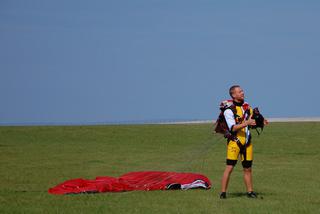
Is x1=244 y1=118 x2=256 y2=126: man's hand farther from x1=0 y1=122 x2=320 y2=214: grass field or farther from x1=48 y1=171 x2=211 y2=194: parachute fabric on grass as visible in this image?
x1=48 y1=171 x2=211 y2=194: parachute fabric on grass

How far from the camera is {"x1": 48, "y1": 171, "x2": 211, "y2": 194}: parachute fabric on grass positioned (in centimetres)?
1474

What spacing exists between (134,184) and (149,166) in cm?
773

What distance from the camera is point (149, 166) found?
23.2 m

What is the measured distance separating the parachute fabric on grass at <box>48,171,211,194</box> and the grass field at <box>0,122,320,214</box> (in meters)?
0.41

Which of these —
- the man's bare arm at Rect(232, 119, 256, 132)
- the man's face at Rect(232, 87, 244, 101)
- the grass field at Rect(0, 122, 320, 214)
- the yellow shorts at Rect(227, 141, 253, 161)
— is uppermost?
the man's face at Rect(232, 87, 244, 101)

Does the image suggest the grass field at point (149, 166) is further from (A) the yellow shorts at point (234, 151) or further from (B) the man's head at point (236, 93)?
(B) the man's head at point (236, 93)

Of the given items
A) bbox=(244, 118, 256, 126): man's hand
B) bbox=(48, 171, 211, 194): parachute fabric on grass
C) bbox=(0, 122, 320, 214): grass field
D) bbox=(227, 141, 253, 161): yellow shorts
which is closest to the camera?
bbox=(0, 122, 320, 214): grass field

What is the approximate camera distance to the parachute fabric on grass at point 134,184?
1474cm

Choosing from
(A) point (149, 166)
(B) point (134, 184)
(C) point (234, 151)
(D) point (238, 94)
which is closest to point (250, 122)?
(D) point (238, 94)

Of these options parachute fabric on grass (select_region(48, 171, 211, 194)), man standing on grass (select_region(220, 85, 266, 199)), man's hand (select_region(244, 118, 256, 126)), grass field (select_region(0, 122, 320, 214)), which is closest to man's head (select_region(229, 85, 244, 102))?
man standing on grass (select_region(220, 85, 266, 199))

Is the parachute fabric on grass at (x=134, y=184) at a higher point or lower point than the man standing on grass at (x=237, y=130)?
lower

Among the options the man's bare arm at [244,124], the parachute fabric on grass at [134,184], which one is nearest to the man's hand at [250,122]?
the man's bare arm at [244,124]

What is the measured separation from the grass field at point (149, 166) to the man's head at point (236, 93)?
190 centimetres

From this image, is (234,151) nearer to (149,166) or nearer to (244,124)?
(244,124)
